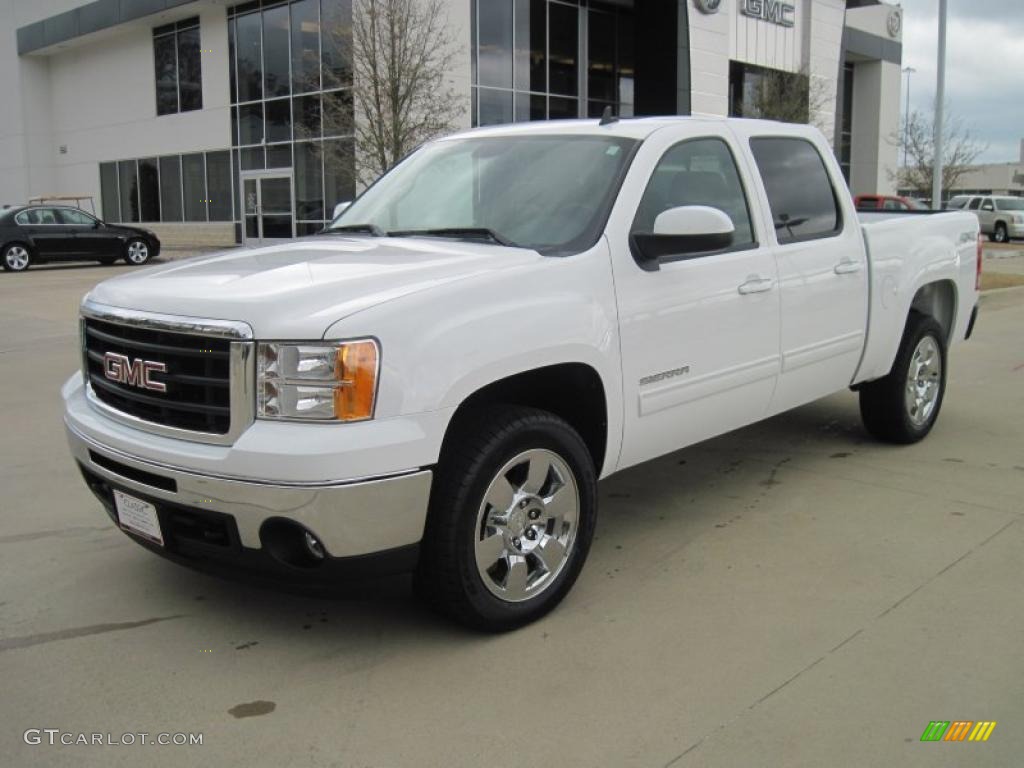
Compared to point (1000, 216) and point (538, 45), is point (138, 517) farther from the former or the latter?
point (1000, 216)

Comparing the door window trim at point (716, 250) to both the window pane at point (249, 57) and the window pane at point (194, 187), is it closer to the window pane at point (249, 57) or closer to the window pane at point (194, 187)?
the window pane at point (249, 57)

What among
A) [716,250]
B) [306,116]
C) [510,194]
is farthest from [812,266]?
[306,116]

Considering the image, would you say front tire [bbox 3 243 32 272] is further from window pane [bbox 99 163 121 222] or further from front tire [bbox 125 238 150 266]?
window pane [bbox 99 163 121 222]

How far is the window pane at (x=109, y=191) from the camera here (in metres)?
35.5

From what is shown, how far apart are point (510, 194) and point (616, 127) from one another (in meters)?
0.63

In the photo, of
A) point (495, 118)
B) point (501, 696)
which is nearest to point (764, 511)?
point (501, 696)

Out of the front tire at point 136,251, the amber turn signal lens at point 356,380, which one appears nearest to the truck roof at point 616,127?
the amber turn signal lens at point 356,380

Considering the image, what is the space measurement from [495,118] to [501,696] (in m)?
24.9

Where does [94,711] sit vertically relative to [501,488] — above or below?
below

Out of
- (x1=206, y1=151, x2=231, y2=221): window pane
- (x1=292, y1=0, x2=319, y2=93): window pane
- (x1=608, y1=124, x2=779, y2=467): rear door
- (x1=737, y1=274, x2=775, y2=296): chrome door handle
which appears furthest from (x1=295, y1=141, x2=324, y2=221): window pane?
(x1=737, y1=274, x2=775, y2=296): chrome door handle

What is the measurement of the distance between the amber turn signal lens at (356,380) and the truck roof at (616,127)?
1.90 meters

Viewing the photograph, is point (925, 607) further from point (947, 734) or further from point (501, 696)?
point (501, 696)

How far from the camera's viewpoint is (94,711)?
313cm

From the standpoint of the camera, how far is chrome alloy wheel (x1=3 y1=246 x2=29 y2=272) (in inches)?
894
